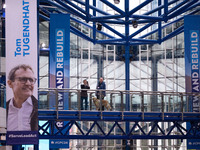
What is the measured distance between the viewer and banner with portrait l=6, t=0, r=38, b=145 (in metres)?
18.6

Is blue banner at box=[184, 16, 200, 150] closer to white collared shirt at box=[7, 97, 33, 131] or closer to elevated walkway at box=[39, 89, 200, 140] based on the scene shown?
elevated walkway at box=[39, 89, 200, 140]

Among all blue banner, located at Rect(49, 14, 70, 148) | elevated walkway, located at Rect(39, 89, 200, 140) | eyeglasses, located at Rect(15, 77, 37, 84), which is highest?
blue banner, located at Rect(49, 14, 70, 148)

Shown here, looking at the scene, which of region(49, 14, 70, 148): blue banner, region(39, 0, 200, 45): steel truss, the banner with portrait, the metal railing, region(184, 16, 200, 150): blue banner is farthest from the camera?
region(39, 0, 200, 45): steel truss

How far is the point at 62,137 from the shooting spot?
83.5 feet

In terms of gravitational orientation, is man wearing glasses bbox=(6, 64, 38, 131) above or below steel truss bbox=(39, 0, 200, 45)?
below

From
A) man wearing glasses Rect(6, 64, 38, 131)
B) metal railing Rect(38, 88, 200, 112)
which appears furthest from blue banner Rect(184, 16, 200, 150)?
man wearing glasses Rect(6, 64, 38, 131)

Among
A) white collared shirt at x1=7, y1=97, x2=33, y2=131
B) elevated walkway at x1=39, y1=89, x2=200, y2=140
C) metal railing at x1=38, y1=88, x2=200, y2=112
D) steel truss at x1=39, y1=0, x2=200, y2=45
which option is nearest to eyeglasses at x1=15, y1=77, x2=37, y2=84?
white collared shirt at x1=7, y1=97, x2=33, y2=131

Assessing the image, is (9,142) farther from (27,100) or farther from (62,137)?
(62,137)

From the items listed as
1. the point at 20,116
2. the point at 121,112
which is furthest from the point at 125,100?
the point at 20,116

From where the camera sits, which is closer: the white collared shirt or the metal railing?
the white collared shirt

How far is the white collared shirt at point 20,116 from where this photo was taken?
18672mm

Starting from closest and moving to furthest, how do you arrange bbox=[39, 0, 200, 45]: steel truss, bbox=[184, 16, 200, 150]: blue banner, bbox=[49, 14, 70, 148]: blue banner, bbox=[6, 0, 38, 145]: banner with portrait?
bbox=[6, 0, 38, 145]: banner with portrait → bbox=[49, 14, 70, 148]: blue banner → bbox=[184, 16, 200, 150]: blue banner → bbox=[39, 0, 200, 45]: steel truss

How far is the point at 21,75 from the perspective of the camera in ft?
61.5

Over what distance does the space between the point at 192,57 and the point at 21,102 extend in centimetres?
1150
